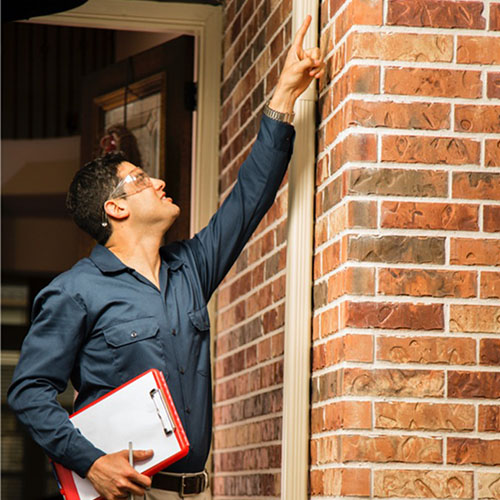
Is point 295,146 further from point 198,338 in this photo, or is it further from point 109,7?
point 109,7

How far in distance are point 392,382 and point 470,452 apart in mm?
260

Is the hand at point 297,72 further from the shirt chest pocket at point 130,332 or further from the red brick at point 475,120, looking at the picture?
the shirt chest pocket at point 130,332

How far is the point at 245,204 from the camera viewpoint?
3.14m

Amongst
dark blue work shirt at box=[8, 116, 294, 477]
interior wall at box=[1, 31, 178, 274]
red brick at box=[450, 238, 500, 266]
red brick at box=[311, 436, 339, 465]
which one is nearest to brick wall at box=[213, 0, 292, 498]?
dark blue work shirt at box=[8, 116, 294, 477]

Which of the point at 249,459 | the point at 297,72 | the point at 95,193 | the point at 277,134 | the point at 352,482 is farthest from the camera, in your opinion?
the point at 249,459

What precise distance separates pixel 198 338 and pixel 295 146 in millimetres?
630

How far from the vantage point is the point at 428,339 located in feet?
8.53

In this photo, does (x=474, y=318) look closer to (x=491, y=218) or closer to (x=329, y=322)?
(x=491, y=218)

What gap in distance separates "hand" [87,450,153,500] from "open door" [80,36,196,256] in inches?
89.2

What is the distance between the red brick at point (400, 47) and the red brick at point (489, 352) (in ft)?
2.42

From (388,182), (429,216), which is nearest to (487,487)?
(429,216)

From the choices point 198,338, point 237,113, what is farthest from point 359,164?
point 237,113

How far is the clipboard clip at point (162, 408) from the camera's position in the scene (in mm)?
2695

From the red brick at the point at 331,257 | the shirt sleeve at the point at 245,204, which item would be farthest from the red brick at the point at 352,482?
the shirt sleeve at the point at 245,204
